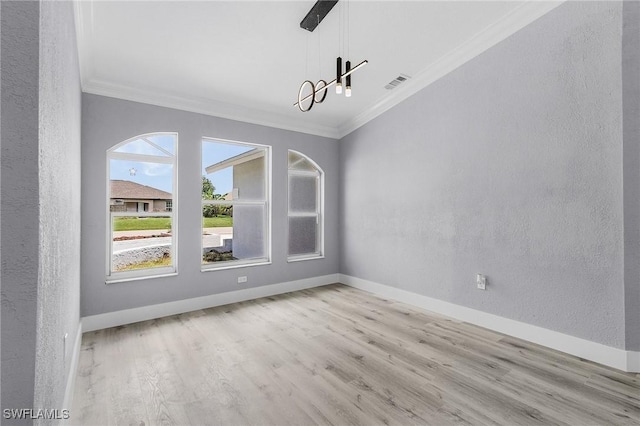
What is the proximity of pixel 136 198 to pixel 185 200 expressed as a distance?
1.82 ft

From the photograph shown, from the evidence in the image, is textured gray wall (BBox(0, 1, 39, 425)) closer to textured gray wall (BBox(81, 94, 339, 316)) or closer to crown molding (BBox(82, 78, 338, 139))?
textured gray wall (BBox(81, 94, 339, 316))

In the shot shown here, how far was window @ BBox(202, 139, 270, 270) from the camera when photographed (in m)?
4.18

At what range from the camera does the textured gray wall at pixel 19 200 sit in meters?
0.85

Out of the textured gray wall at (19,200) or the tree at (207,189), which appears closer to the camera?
the textured gray wall at (19,200)

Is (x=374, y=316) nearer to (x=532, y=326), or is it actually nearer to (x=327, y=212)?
(x=532, y=326)

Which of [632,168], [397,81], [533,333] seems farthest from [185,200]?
[632,168]

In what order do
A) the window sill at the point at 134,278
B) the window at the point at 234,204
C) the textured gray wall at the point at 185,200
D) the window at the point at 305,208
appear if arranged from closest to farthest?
1. the textured gray wall at the point at 185,200
2. the window sill at the point at 134,278
3. the window at the point at 234,204
4. the window at the point at 305,208

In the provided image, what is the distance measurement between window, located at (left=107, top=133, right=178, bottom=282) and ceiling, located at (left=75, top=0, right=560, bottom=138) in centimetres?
62

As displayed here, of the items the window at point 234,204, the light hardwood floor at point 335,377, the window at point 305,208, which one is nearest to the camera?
the light hardwood floor at point 335,377

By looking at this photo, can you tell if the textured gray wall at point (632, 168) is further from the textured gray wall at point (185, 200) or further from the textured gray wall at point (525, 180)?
the textured gray wall at point (185, 200)

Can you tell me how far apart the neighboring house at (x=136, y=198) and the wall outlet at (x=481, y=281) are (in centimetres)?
394

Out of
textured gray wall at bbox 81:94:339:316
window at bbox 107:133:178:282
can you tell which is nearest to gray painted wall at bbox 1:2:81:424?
textured gray wall at bbox 81:94:339:316

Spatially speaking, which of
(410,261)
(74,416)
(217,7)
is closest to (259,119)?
(217,7)

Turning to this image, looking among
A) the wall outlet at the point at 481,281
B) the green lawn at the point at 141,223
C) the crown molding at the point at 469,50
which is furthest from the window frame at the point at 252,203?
the wall outlet at the point at 481,281
